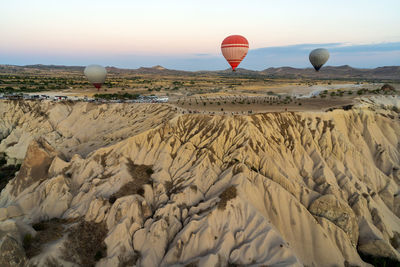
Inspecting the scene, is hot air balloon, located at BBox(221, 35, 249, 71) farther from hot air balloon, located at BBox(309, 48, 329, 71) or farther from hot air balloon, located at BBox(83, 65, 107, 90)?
hot air balloon, located at BBox(83, 65, 107, 90)

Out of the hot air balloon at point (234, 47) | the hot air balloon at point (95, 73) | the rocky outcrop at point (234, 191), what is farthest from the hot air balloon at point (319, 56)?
the hot air balloon at point (95, 73)

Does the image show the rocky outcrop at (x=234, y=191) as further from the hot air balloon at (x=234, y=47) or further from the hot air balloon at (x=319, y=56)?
the hot air balloon at (x=319, y=56)

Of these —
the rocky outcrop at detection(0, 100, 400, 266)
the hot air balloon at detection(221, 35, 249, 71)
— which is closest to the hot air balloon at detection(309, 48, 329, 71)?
the hot air balloon at detection(221, 35, 249, 71)

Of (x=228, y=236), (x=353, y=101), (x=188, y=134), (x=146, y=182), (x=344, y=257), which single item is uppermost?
(x=353, y=101)

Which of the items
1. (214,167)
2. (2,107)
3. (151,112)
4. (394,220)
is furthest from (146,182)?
(2,107)

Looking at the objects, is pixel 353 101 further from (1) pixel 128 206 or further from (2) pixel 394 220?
(1) pixel 128 206

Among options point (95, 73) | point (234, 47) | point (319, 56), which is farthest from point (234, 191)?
point (319, 56)
